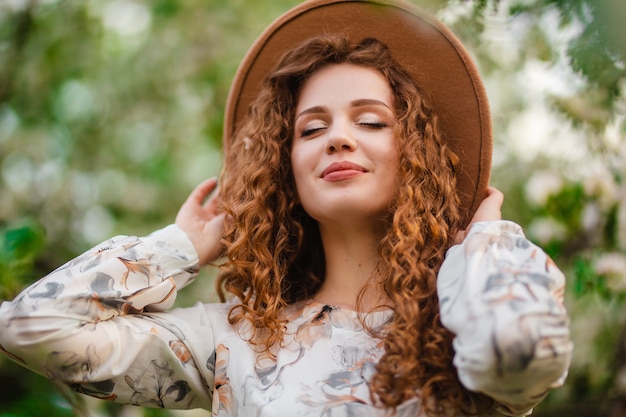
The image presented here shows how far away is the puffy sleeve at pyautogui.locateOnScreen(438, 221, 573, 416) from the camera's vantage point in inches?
53.7

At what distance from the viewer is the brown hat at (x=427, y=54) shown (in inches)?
78.9

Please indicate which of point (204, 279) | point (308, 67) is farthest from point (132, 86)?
point (308, 67)

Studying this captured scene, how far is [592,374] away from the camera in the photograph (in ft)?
10.9

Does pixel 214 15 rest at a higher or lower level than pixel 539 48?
higher

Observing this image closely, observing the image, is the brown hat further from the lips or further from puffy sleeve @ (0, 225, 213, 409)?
puffy sleeve @ (0, 225, 213, 409)

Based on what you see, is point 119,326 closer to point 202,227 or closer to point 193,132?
point 202,227

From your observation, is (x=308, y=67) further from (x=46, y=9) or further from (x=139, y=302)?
(x=46, y=9)

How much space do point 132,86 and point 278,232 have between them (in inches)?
129

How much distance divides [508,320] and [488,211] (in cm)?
54

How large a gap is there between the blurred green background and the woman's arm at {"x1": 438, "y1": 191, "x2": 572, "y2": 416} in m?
0.54

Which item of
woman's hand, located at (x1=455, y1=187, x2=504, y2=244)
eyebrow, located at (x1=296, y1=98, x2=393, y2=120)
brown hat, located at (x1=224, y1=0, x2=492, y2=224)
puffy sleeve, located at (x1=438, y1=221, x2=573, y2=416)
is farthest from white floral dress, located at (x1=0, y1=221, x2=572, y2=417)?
eyebrow, located at (x1=296, y1=98, x2=393, y2=120)

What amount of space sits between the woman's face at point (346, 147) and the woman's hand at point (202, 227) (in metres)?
0.32

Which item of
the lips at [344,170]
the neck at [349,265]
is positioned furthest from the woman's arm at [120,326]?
the lips at [344,170]

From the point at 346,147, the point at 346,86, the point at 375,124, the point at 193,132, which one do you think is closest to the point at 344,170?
the point at 346,147
